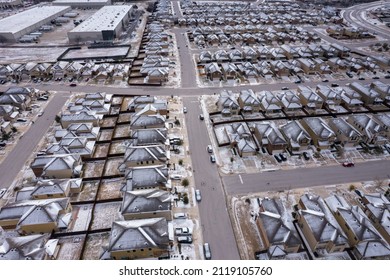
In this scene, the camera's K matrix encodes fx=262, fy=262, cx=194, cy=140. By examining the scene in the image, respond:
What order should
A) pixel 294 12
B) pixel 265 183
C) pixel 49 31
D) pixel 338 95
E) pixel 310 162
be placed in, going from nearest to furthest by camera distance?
1. pixel 265 183
2. pixel 310 162
3. pixel 338 95
4. pixel 49 31
5. pixel 294 12

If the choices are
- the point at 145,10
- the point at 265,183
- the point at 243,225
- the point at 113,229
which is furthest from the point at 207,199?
the point at 145,10

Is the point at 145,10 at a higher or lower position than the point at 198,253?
higher

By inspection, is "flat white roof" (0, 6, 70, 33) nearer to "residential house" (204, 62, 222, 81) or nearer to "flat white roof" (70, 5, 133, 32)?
"flat white roof" (70, 5, 133, 32)

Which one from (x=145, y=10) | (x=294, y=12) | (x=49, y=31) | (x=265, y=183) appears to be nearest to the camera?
(x=265, y=183)

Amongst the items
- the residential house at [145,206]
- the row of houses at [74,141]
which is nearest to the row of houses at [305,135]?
the residential house at [145,206]

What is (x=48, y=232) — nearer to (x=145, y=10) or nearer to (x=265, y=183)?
(x=265, y=183)

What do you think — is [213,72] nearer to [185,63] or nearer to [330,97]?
[185,63]

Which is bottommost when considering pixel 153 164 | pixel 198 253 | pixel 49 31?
pixel 198 253

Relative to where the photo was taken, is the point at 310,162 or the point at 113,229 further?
the point at 310,162

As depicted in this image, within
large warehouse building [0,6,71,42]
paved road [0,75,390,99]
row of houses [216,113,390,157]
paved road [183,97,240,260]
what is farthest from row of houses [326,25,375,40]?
large warehouse building [0,6,71,42]
